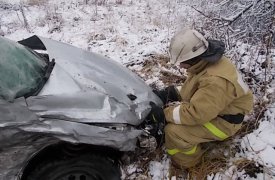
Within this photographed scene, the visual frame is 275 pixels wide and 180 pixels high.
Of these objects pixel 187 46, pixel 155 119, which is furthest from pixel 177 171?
pixel 187 46

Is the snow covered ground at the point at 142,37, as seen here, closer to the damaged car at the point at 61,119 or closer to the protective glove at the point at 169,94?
the protective glove at the point at 169,94

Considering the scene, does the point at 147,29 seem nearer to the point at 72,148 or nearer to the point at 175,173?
the point at 175,173

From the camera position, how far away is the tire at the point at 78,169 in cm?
257

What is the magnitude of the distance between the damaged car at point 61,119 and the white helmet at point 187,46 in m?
0.49

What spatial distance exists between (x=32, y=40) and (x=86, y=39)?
282 cm

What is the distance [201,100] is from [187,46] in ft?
1.52

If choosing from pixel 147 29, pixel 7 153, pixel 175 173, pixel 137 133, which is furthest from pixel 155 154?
pixel 147 29

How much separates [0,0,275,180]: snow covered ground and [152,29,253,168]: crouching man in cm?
33

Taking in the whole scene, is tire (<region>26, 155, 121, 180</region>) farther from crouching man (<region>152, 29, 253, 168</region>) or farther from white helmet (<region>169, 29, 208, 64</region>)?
white helmet (<region>169, 29, 208, 64</region>)

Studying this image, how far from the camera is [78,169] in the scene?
2.63m

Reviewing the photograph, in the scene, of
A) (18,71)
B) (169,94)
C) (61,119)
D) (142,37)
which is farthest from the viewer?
(142,37)

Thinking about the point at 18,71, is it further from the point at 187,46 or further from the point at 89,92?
the point at 187,46

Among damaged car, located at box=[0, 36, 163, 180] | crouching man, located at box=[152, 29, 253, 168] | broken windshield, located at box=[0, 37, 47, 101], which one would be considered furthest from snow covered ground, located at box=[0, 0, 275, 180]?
broken windshield, located at box=[0, 37, 47, 101]

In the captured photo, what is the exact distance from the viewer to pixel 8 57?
Answer: 2654 mm
